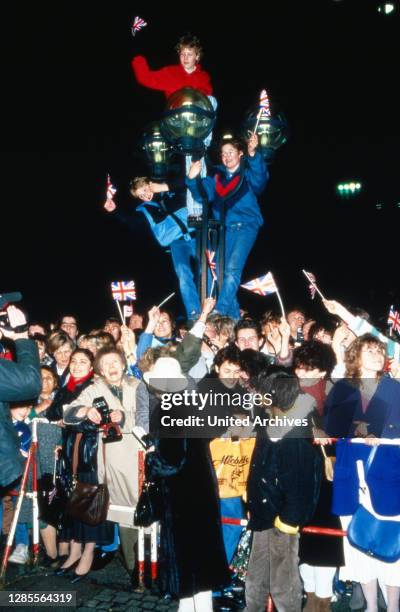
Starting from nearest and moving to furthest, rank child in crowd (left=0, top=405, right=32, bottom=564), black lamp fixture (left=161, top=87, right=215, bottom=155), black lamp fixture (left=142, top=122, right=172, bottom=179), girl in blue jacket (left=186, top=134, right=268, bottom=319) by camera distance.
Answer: child in crowd (left=0, top=405, right=32, bottom=564)
black lamp fixture (left=161, top=87, right=215, bottom=155)
girl in blue jacket (left=186, top=134, right=268, bottom=319)
black lamp fixture (left=142, top=122, right=172, bottom=179)

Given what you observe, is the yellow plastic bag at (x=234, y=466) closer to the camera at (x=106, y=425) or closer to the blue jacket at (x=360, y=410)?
the blue jacket at (x=360, y=410)

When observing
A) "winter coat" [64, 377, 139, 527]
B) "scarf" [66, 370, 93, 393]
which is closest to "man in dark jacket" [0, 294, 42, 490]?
"winter coat" [64, 377, 139, 527]

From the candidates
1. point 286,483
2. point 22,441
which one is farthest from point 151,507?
point 22,441

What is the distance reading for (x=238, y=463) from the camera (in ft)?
12.7

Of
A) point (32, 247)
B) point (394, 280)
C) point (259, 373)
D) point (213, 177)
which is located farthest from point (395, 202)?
point (259, 373)

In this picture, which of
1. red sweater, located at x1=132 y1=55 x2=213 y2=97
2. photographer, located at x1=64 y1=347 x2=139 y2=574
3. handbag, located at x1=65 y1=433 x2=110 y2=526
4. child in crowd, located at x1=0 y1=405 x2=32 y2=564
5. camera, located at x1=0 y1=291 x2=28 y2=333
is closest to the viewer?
camera, located at x1=0 y1=291 x2=28 y2=333

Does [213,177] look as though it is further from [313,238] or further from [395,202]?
[395,202]

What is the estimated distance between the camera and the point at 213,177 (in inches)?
248

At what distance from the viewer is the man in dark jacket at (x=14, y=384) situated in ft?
10.3

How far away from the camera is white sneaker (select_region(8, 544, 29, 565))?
15.0 feet

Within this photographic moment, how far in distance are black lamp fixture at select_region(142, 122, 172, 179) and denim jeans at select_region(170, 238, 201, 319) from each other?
1.07 m

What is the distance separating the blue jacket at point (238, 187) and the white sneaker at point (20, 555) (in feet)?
13.9

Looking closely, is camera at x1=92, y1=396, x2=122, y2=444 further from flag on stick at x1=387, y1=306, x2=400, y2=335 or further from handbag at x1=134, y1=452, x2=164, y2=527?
flag on stick at x1=387, y1=306, x2=400, y2=335

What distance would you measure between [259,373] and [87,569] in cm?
235
